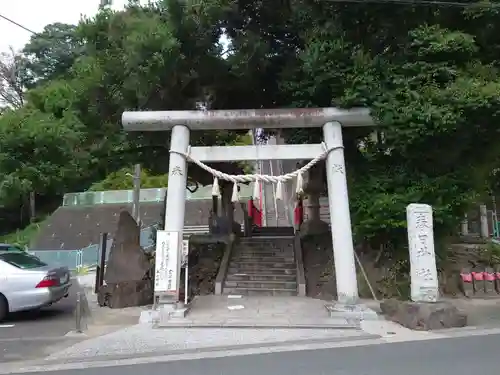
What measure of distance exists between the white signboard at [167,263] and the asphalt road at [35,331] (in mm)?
2097

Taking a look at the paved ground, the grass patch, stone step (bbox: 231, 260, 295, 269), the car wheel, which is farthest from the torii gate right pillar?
the grass patch

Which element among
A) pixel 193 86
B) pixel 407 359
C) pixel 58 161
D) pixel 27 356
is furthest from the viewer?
pixel 58 161

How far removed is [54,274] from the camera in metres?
11.6

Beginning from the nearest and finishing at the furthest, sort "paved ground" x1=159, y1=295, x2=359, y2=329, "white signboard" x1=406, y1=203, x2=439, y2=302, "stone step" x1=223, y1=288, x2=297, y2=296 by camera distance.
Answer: "paved ground" x1=159, y1=295, x2=359, y2=329 → "white signboard" x1=406, y1=203, x2=439, y2=302 → "stone step" x1=223, y1=288, x2=297, y2=296

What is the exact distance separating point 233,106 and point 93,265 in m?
14.3

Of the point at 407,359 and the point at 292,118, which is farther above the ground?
the point at 292,118

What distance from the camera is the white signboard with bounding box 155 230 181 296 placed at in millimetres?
11094

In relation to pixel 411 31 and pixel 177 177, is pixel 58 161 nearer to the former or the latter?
pixel 177 177

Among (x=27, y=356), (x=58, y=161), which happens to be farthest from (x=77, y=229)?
(x=27, y=356)

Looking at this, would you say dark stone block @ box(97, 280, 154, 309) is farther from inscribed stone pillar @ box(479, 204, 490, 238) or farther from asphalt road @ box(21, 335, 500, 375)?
inscribed stone pillar @ box(479, 204, 490, 238)

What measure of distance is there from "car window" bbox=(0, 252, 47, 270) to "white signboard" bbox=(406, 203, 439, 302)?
8.75 meters

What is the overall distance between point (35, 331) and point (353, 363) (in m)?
6.83

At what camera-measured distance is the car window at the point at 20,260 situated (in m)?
11.4

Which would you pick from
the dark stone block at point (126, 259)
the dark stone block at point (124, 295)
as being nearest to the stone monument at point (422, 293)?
the dark stone block at point (124, 295)
